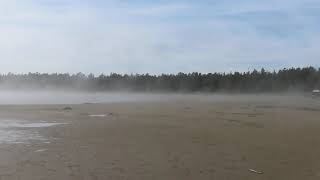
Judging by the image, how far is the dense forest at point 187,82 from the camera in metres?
79.9

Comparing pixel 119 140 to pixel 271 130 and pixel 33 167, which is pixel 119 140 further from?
pixel 271 130

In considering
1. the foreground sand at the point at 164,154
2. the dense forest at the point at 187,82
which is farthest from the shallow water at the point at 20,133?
the dense forest at the point at 187,82

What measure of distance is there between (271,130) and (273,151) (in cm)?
523

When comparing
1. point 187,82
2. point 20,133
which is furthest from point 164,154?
point 187,82

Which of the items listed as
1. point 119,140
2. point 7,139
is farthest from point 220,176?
point 7,139

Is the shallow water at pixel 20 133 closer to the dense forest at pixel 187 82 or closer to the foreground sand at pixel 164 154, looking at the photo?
the foreground sand at pixel 164 154

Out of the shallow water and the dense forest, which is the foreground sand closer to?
the shallow water

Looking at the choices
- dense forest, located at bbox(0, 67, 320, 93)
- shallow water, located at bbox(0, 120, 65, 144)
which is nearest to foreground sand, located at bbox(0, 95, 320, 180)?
shallow water, located at bbox(0, 120, 65, 144)

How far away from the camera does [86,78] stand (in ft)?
388

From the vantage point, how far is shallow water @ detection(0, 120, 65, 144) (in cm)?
1415

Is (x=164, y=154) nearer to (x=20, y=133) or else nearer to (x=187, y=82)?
(x=20, y=133)

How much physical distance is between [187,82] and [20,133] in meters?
77.5

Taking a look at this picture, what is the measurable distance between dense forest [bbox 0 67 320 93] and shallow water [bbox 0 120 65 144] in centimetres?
6069

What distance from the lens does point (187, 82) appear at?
92875 mm
